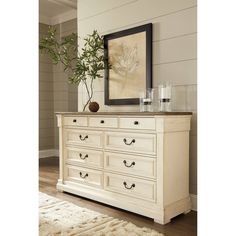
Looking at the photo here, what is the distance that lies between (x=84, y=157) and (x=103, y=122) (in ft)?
1.63

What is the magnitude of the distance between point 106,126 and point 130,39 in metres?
1.05

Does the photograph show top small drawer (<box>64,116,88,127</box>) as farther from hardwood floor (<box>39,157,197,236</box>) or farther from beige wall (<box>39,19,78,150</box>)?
beige wall (<box>39,19,78,150</box>)

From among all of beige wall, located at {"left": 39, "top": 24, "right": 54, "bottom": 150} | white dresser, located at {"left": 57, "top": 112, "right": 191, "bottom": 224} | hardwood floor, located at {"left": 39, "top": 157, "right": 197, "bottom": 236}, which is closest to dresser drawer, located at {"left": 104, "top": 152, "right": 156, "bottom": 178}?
white dresser, located at {"left": 57, "top": 112, "right": 191, "bottom": 224}

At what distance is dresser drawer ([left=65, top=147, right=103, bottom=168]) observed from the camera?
2.86m

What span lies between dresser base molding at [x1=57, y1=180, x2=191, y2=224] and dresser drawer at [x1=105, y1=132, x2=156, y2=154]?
0.45m

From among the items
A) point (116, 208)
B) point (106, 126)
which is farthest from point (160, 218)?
point (106, 126)

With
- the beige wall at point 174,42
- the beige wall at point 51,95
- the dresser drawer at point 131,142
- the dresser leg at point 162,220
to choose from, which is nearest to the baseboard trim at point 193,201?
the beige wall at point 174,42

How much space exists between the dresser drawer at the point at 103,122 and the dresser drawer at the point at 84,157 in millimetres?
286

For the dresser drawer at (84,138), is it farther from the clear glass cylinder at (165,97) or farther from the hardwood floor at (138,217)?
the clear glass cylinder at (165,97)

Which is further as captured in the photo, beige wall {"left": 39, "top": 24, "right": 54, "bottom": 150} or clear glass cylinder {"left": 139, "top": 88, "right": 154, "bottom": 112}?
beige wall {"left": 39, "top": 24, "right": 54, "bottom": 150}

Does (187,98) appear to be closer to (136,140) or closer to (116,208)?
(136,140)

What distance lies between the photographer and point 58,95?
5883 millimetres

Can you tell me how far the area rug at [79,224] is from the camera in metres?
2.06

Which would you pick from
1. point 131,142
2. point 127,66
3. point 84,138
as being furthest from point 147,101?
point 84,138
